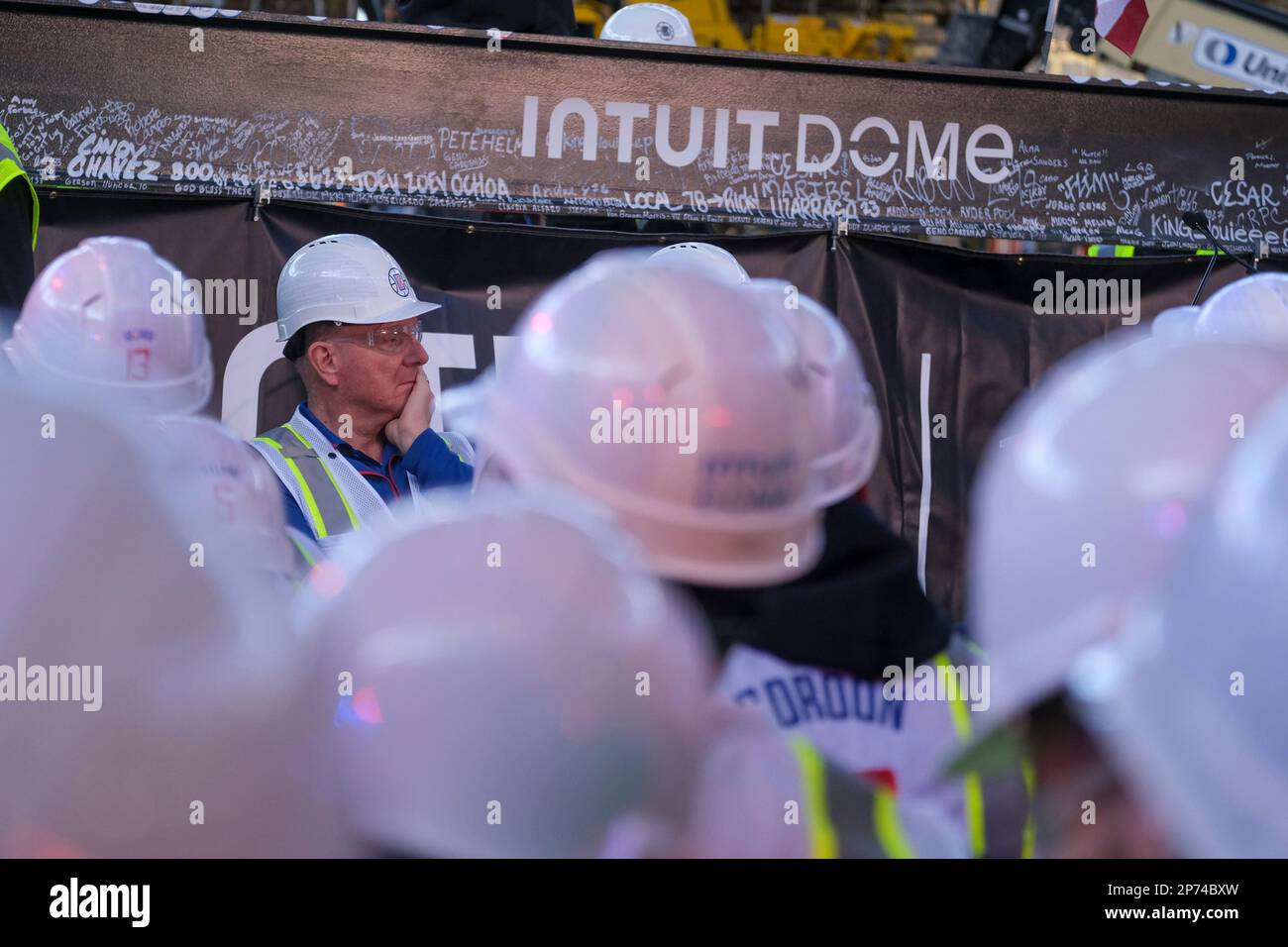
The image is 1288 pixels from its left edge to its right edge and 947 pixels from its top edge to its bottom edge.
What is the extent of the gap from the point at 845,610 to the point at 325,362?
112 inches

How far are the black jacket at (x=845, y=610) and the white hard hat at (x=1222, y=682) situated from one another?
84 centimetres

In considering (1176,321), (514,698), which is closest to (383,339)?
(1176,321)

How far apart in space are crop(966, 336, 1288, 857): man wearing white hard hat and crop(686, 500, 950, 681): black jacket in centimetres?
55

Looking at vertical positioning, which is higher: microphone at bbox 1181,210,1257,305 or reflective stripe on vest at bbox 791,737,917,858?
microphone at bbox 1181,210,1257,305

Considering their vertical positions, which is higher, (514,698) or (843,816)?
(514,698)

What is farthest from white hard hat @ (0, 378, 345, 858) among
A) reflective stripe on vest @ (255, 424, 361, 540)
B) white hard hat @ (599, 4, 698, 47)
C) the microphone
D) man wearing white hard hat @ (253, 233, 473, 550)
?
white hard hat @ (599, 4, 698, 47)

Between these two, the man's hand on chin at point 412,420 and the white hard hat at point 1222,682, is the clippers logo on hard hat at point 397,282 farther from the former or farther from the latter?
the white hard hat at point 1222,682

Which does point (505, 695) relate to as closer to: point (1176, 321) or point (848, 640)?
point (848, 640)

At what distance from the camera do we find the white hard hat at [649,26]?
26.7 ft

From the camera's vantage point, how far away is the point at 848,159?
5555 mm

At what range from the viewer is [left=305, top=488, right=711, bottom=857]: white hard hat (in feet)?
5.00

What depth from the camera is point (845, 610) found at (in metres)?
2.28

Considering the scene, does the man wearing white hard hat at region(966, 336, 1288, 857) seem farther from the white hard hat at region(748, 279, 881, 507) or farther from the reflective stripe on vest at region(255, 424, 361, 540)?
the reflective stripe on vest at region(255, 424, 361, 540)

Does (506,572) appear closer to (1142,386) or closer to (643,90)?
(1142,386)
